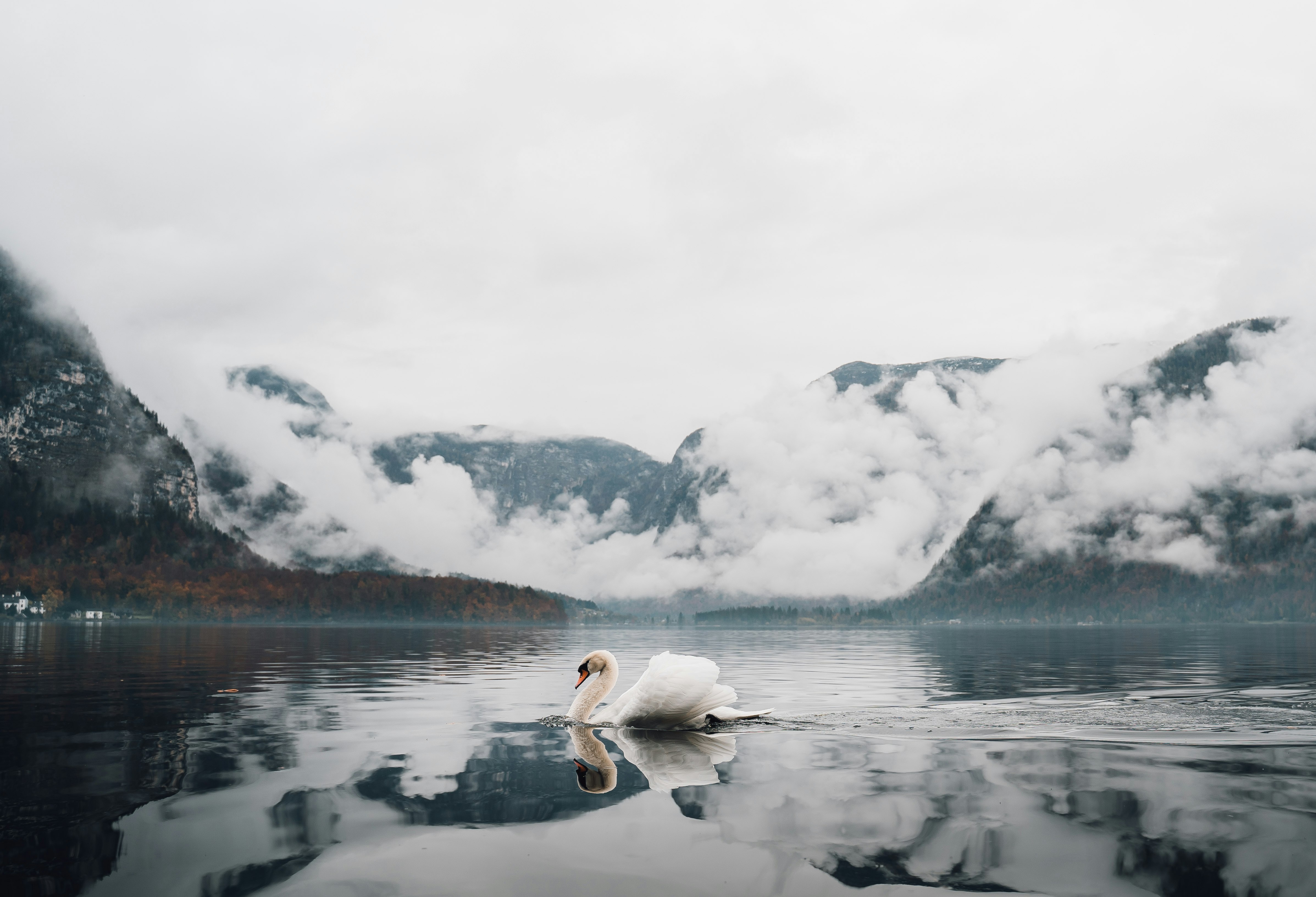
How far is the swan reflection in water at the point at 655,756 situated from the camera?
1706 centimetres

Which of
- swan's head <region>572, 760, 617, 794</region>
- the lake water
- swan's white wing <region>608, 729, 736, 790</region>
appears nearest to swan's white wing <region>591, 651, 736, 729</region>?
swan's white wing <region>608, 729, 736, 790</region>

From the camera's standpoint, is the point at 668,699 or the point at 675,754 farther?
the point at 668,699

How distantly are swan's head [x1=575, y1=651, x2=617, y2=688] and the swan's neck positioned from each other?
0.02m

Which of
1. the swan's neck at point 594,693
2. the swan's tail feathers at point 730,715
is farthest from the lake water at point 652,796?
the swan's neck at point 594,693

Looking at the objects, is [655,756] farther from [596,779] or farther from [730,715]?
[730,715]

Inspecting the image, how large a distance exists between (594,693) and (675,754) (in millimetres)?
6677

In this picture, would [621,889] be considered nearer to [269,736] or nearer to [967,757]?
[967,757]

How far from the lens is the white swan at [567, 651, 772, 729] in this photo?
81.8 ft

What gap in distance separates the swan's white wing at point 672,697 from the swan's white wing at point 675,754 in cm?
32

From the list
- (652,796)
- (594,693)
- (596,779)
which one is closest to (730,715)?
(594,693)

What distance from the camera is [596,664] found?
28.0 m

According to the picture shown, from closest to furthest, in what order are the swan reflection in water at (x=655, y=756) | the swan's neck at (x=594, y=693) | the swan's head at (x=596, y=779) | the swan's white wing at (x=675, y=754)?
the swan's head at (x=596, y=779) < the swan reflection in water at (x=655, y=756) < the swan's white wing at (x=675, y=754) < the swan's neck at (x=594, y=693)

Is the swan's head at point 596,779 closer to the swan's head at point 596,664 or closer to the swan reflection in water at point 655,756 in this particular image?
the swan reflection in water at point 655,756

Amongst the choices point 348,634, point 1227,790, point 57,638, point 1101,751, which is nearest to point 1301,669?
point 1101,751
